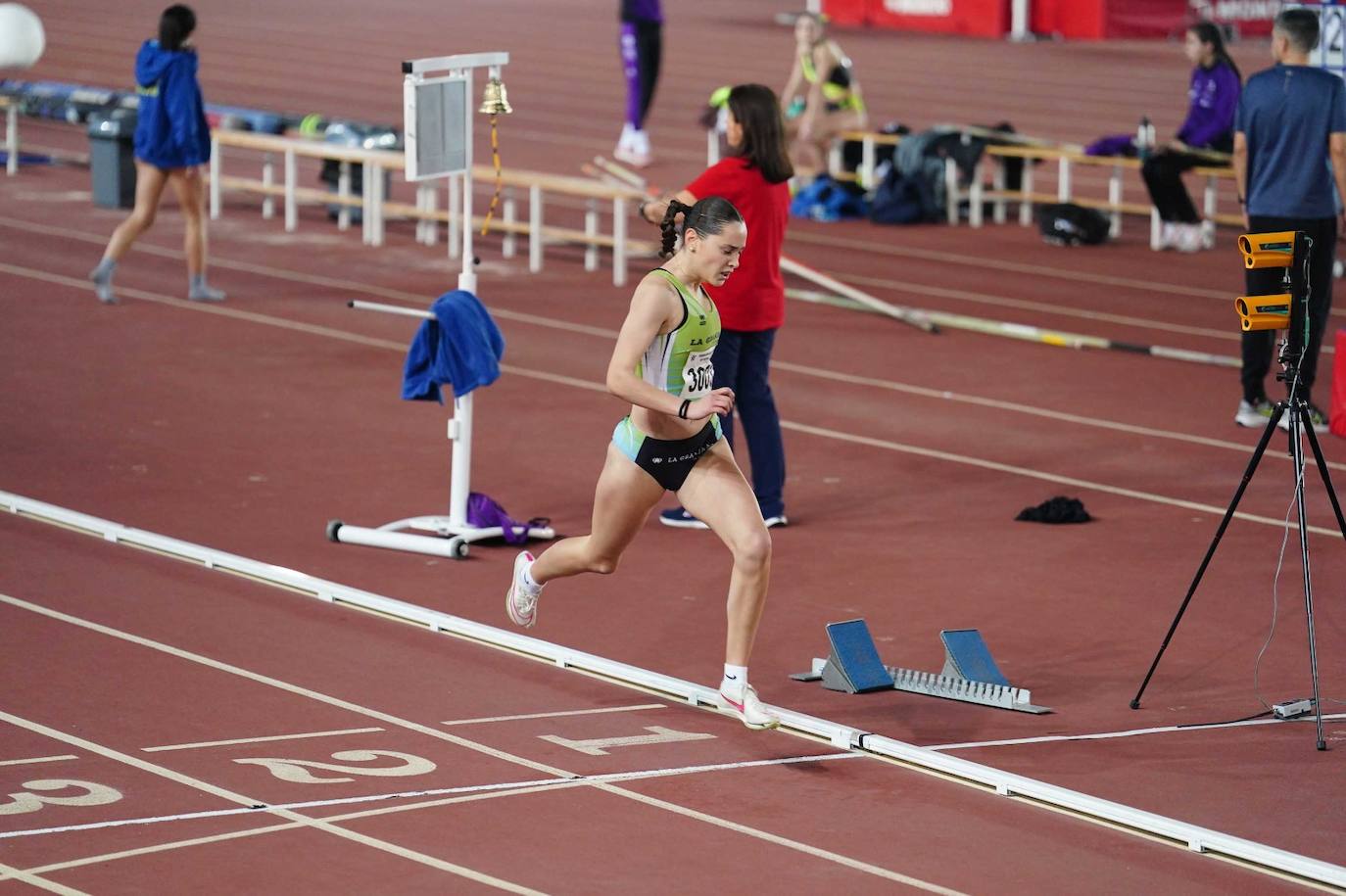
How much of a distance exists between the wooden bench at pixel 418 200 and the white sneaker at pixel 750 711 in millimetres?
9101

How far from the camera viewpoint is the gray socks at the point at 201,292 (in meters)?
15.3

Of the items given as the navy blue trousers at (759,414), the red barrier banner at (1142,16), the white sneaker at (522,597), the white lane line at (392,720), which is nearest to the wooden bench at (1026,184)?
the navy blue trousers at (759,414)

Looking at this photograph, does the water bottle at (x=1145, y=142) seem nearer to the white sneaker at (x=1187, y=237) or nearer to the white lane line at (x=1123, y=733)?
the white sneaker at (x=1187, y=237)

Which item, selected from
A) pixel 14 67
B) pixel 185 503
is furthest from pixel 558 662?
Answer: pixel 14 67

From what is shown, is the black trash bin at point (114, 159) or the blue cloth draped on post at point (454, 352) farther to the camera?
the black trash bin at point (114, 159)

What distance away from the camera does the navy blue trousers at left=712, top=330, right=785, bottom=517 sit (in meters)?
9.71

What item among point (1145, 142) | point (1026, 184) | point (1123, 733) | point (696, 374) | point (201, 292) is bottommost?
point (1123, 733)

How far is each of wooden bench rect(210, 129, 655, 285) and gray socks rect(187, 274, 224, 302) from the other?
1.81 metres

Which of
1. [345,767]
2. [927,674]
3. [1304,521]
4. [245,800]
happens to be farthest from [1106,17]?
[245,800]

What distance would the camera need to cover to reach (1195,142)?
1819 centimetres

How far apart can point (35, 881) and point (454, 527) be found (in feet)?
13.2

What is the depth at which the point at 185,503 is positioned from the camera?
10.1 meters

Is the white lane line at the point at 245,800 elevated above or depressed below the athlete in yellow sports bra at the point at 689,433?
below

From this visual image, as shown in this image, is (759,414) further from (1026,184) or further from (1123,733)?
Result: (1026,184)
